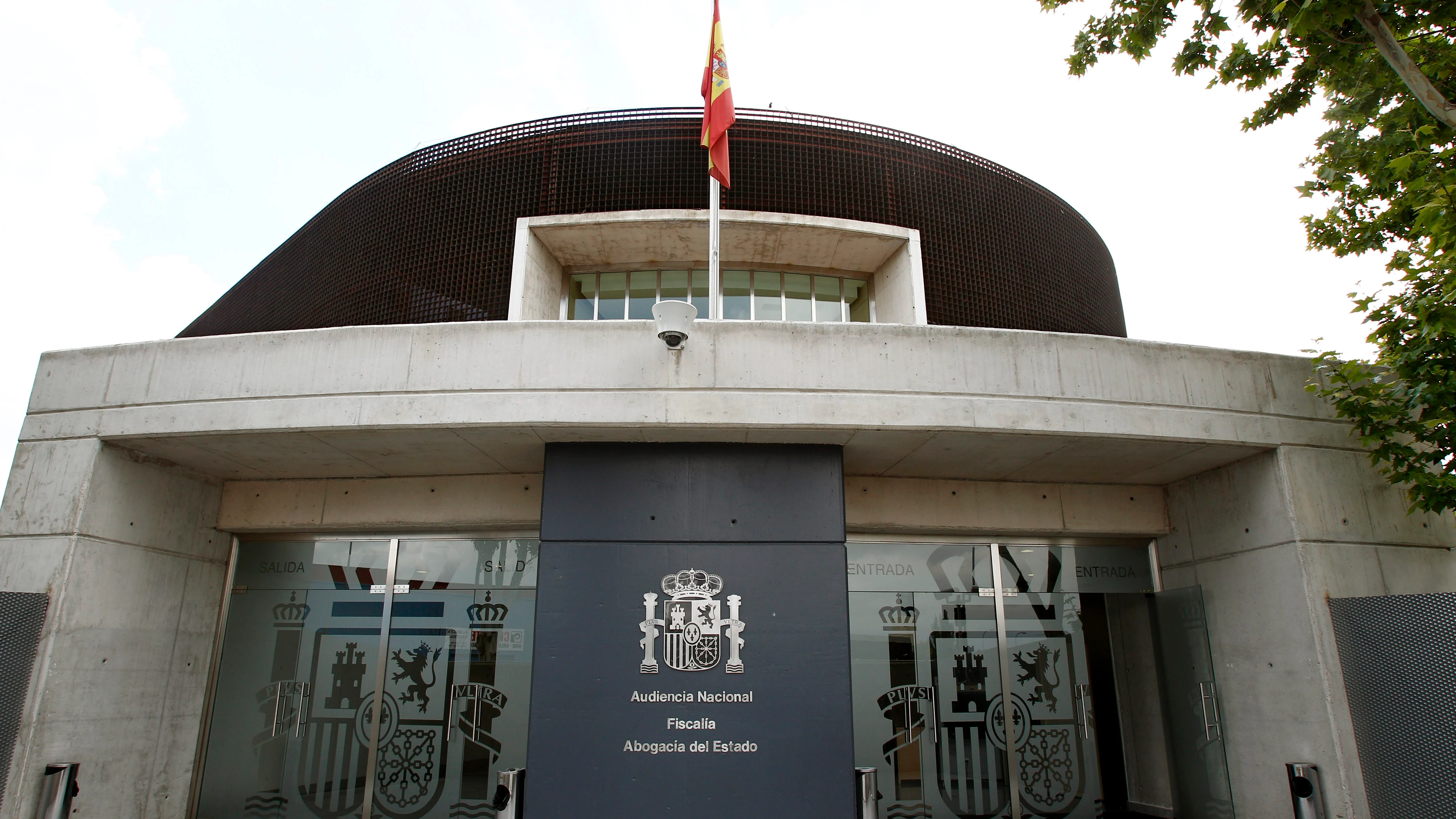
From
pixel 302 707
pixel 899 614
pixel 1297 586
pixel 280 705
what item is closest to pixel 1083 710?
pixel 899 614

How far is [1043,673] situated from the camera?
27.4 ft

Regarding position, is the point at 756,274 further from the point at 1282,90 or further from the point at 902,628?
the point at 1282,90

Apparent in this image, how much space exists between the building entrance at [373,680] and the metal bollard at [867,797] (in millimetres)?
3782

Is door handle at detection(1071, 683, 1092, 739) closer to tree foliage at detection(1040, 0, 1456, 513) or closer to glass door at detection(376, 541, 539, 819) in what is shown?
tree foliage at detection(1040, 0, 1456, 513)

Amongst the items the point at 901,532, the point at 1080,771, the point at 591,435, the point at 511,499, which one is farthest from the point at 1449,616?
the point at 511,499

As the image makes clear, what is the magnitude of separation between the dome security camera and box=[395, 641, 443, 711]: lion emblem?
462 cm

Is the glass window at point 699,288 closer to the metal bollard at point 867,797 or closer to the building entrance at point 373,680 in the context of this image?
the building entrance at point 373,680

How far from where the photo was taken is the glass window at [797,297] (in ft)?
→ 40.0

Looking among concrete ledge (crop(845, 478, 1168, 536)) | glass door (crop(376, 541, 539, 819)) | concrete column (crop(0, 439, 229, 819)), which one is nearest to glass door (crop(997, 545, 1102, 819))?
concrete ledge (crop(845, 478, 1168, 536))

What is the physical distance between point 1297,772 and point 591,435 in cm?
688

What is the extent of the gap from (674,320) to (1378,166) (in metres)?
10.5

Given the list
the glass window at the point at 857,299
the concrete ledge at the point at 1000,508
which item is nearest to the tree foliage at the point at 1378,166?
the concrete ledge at the point at 1000,508

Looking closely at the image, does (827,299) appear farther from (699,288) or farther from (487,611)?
(487,611)

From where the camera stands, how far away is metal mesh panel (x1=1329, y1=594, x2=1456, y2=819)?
581 cm
